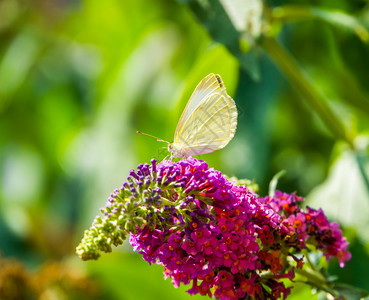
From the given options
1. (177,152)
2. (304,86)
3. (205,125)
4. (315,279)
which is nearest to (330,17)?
(304,86)

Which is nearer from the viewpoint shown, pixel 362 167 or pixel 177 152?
pixel 177 152

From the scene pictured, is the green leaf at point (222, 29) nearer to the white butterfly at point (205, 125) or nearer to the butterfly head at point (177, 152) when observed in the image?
the white butterfly at point (205, 125)

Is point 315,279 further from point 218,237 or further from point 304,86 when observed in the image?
point 304,86

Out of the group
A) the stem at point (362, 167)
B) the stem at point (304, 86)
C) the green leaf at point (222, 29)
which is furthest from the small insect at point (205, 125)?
the stem at point (362, 167)

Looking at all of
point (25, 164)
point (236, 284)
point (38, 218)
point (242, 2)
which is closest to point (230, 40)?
point (242, 2)

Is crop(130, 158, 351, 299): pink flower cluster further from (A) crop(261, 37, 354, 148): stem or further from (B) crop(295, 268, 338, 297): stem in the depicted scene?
(A) crop(261, 37, 354, 148): stem
